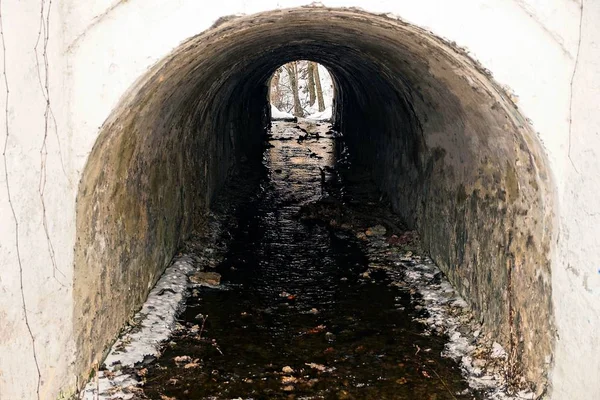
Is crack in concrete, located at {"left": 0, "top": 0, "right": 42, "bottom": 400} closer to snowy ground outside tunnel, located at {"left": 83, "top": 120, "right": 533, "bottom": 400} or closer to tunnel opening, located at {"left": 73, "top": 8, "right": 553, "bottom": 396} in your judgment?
tunnel opening, located at {"left": 73, "top": 8, "right": 553, "bottom": 396}

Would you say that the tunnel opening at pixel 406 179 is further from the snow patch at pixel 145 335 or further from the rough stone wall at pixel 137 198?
the snow patch at pixel 145 335

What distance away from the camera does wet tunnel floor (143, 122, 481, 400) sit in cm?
574

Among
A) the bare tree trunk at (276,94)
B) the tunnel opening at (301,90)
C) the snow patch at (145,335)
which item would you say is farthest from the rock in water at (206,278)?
the bare tree trunk at (276,94)

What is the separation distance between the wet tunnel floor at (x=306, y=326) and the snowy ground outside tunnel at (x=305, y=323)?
0.06ft

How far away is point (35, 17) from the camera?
4.52 metres

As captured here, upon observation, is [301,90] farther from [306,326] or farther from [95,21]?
[95,21]

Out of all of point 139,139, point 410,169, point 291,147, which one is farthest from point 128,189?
point 291,147

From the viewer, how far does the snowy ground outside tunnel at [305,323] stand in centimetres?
573

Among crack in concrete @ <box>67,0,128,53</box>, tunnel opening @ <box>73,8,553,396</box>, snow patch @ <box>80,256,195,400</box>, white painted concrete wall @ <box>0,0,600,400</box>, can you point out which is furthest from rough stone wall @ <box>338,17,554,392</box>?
snow patch @ <box>80,256,195,400</box>

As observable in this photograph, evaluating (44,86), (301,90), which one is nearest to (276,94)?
(301,90)

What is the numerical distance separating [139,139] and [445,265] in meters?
4.11

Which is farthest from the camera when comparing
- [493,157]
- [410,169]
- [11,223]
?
[410,169]

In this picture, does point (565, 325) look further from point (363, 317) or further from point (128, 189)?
point (128, 189)

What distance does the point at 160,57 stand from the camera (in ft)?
16.0
